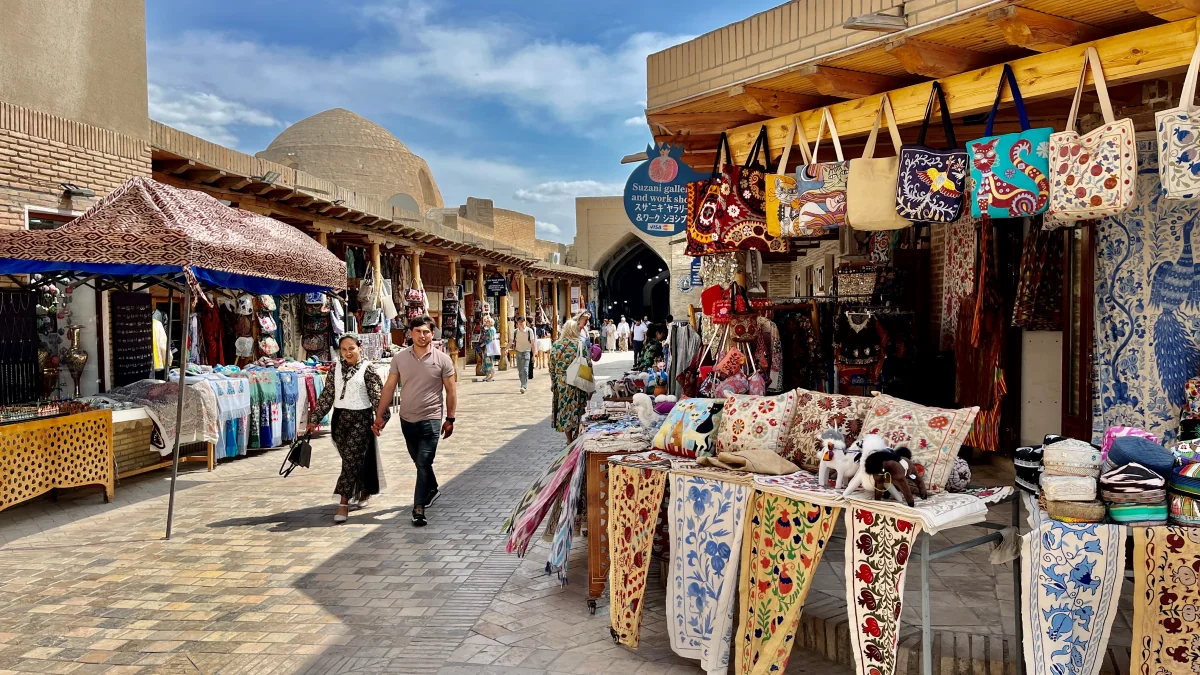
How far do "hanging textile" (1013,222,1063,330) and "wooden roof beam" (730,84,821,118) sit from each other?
2000mm

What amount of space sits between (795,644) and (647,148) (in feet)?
16.1

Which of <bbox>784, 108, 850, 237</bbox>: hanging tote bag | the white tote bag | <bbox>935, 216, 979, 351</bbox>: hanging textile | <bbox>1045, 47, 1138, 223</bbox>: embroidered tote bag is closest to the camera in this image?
<bbox>1045, 47, 1138, 223</bbox>: embroidered tote bag

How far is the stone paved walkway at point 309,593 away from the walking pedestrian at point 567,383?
4.07 feet

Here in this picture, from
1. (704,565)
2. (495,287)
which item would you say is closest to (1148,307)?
(704,565)

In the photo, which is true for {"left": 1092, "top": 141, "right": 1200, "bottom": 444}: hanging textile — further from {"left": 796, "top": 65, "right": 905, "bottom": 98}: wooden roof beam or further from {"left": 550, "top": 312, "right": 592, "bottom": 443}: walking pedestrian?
{"left": 550, "top": 312, "right": 592, "bottom": 443}: walking pedestrian

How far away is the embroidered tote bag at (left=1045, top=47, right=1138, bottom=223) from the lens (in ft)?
10.0

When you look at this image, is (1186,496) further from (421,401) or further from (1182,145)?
(421,401)

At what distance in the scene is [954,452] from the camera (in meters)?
3.23

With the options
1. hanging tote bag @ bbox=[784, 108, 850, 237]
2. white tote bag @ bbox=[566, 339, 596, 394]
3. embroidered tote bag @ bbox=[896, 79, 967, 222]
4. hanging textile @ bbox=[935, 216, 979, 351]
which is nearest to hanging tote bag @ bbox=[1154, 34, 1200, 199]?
embroidered tote bag @ bbox=[896, 79, 967, 222]

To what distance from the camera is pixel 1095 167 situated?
313 cm

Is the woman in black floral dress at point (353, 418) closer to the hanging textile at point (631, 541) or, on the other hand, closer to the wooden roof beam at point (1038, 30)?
the hanging textile at point (631, 541)

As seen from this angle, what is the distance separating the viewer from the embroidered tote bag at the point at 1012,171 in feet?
11.0

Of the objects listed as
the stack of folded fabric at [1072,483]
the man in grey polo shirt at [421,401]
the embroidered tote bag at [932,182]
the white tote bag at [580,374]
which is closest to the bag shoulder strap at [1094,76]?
the embroidered tote bag at [932,182]

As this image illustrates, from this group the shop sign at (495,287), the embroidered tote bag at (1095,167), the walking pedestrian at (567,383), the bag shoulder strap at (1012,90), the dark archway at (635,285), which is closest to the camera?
the embroidered tote bag at (1095,167)
